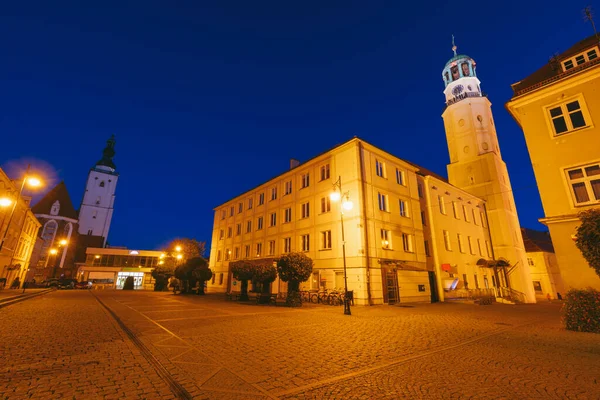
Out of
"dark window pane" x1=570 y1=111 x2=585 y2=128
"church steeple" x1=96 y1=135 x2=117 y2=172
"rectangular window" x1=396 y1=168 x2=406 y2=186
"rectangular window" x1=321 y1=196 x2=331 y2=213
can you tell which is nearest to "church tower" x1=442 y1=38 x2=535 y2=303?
"rectangular window" x1=396 y1=168 x2=406 y2=186

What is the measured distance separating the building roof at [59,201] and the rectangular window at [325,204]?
7883cm

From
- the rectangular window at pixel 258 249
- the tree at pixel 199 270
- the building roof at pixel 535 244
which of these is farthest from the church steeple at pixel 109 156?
the building roof at pixel 535 244

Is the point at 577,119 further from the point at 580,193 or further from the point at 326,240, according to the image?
the point at 326,240

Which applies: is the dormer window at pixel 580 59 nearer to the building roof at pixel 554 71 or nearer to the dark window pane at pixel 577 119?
the building roof at pixel 554 71

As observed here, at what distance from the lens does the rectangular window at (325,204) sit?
81.3 ft

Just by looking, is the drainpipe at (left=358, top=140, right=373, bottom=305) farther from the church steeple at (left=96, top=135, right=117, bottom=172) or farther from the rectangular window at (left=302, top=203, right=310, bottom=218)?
the church steeple at (left=96, top=135, right=117, bottom=172)

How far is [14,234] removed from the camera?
116 feet

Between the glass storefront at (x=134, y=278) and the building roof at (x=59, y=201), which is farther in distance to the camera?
the building roof at (x=59, y=201)

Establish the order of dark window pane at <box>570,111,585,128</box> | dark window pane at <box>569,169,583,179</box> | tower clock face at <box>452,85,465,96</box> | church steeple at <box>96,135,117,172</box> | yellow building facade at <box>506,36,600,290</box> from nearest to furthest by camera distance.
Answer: yellow building facade at <box>506,36,600,290</box>, dark window pane at <box>569,169,583,179</box>, dark window pane at <box>570,111,585,128</box>, tower clock face at <box>452,85,465,96</box>, church steeple at <box>96,135,117,172</box>

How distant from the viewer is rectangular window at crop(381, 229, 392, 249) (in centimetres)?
2291

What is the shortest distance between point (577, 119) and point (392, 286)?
15.9m

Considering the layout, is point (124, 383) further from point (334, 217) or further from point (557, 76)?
point (557, 76)

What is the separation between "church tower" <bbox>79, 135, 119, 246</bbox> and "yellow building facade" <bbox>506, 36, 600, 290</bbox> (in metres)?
96.1

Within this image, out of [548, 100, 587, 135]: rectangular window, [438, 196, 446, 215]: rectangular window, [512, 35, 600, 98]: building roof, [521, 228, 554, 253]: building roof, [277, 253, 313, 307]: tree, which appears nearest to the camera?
[548, 100, 587, 135]: rectangular window
